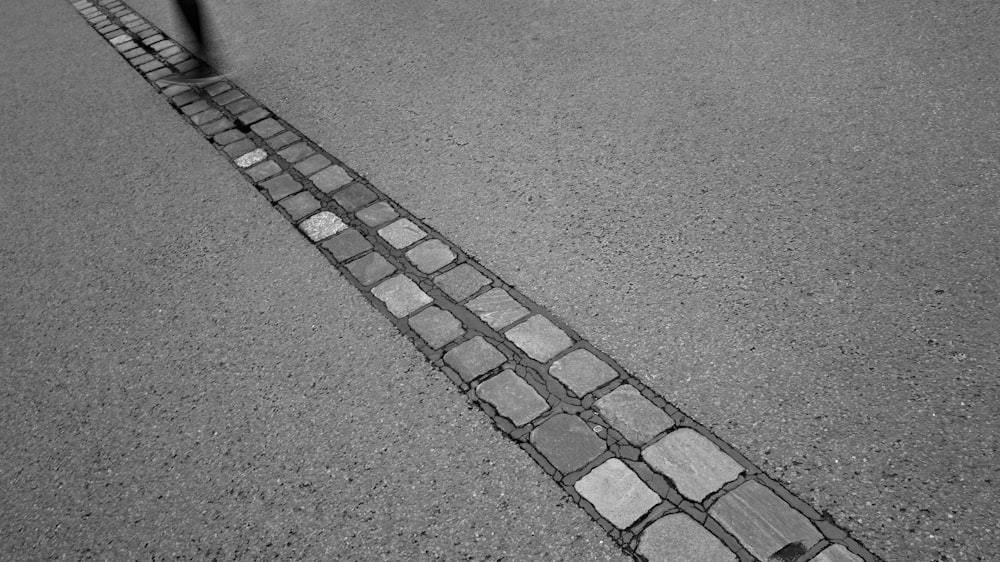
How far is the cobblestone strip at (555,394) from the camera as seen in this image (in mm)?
2691

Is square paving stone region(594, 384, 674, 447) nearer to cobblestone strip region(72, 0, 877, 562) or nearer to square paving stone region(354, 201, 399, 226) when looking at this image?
cobblestone strip region(72, 0, 877, 562)

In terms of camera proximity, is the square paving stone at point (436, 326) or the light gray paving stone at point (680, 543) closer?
the light gray paving stone at point (680, 543)

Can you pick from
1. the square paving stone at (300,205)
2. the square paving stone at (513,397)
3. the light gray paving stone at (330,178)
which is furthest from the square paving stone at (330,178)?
the square paving stone at (513,397)

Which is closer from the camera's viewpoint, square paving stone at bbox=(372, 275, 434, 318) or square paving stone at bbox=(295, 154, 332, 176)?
square paving stone at bbox=(372, 275, 434, 318)

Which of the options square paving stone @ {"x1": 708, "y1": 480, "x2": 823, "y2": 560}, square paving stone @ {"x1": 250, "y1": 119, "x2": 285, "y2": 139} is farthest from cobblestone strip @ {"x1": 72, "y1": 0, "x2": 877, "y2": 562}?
square paving stone @ {"x1": 250, "y1": 119, "x2": 285, "y2": 139}

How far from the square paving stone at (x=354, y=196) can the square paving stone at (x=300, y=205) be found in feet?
0.44

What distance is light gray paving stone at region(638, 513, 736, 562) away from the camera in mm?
2634

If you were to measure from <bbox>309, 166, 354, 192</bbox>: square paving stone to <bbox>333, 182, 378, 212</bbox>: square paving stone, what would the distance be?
61mm

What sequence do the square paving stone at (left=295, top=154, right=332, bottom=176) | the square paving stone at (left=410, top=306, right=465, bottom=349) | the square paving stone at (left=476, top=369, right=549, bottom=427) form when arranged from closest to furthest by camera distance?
the square paving stone at (left=476, top=369, right=549, bottom=427)
the square paving stone at (left=410, top=306, right=465, bottom=349)
the square paving stone at (left=295, top=154, right=332, bottom=176)

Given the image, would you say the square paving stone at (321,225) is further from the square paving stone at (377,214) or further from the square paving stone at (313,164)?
the square paving stone at (313,164)

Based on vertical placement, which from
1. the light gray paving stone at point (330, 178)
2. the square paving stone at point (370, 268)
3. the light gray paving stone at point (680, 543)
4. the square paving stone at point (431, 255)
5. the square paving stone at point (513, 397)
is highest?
the light gray paving stone at point (680, 543)

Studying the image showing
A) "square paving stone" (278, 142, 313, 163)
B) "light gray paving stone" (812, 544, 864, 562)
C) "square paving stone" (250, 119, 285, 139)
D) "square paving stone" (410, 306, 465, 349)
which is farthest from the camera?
"square paving stone" (250, 119, 285, 139)

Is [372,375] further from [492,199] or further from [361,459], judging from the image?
[492,199]

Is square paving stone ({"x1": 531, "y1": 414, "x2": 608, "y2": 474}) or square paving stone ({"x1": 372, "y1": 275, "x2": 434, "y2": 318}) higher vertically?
square paving stone ({"x1": 531, "y1": 414, "x2": 608, "y2": 474})
